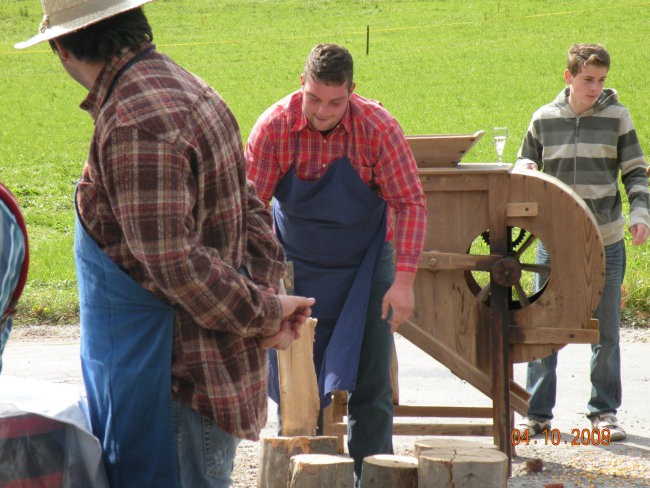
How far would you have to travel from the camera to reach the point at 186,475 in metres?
2.05

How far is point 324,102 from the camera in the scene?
140 inches

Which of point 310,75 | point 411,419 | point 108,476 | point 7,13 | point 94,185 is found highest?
point 7,13

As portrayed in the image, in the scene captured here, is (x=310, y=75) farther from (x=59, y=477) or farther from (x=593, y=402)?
(x=593, y=402)

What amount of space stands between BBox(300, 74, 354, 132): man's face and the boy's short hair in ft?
4.69

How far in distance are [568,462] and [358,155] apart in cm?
180

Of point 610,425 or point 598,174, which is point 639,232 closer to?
point 598,174

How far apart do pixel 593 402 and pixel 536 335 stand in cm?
82

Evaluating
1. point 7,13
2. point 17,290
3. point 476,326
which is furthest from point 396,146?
point 7,13

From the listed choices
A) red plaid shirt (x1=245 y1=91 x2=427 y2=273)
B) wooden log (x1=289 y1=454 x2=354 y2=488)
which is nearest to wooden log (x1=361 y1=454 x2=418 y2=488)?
wooden log (x1=289 y1=454 x2=354 y2=488)

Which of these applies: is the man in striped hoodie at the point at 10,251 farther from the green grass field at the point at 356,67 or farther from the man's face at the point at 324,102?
the green grass field at the point at 356,67

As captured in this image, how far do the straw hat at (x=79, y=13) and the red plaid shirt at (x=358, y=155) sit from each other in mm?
1687

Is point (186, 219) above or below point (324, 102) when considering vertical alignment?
below

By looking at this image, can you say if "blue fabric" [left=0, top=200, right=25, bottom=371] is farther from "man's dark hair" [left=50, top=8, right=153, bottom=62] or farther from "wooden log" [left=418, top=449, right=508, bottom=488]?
"wooden log" [left=418, top=449, right=508, bottom=488]

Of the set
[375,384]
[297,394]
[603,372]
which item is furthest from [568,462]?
[297,394]
